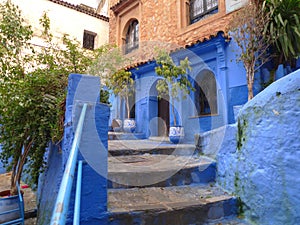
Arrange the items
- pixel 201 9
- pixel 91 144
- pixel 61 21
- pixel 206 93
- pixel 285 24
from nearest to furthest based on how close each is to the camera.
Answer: pixel 91 144 < pixel 285 24 < pixel 206 93 < pixel 201 9 < pixel 61 21

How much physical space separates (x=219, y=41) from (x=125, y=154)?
12.9ft

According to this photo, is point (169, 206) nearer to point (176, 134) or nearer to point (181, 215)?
point (181, 215)

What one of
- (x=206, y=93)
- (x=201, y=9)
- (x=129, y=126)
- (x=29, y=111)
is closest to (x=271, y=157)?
(x=29, y=111)

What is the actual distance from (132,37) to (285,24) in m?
6.89

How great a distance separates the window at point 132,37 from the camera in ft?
31.3

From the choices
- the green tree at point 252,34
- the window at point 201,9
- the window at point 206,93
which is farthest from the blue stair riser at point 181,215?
the window at point 201,9

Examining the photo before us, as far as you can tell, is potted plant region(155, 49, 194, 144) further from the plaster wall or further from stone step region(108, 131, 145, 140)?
the plaster wall

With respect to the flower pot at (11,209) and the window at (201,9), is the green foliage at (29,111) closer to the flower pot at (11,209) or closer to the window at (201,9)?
the flower pot at (11,209)

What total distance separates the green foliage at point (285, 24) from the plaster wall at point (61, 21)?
8.40 m

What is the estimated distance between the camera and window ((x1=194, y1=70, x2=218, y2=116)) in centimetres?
605

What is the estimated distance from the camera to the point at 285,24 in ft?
13.9

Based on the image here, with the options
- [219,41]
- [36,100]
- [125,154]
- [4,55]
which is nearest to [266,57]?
[219,41]

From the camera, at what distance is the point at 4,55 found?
3.19 meters

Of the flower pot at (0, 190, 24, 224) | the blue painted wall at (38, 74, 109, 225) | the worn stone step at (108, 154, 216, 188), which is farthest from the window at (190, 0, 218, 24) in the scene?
the flower pot at (0, 190, 24, 224)
